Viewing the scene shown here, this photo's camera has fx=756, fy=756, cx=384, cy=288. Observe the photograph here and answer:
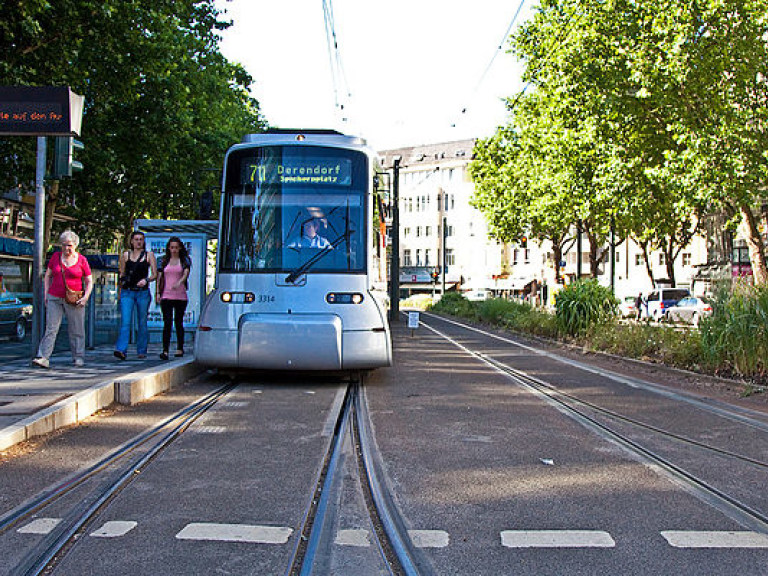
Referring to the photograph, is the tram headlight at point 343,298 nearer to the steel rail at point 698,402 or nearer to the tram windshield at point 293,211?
the tram windshield at point 293,211

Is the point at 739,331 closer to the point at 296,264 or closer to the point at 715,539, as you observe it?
the point at 296,264

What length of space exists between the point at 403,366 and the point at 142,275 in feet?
15.1

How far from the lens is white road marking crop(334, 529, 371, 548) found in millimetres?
3665

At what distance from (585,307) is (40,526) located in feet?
53.9

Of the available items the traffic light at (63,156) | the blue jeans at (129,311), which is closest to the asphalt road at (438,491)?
the blue jeans at (129,311)

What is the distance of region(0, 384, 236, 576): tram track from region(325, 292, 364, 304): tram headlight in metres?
2.96

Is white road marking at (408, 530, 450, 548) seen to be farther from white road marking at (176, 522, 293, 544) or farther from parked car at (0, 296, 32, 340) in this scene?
parked car at (0, 296, 32, 340)

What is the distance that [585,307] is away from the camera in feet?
61.7

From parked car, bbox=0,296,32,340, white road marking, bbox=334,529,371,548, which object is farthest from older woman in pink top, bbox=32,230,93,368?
white road marking, bbox=334,529,371,548

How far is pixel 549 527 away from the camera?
3961 mm

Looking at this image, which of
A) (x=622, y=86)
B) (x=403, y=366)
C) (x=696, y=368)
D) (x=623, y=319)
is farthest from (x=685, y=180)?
(x=403, y=366)

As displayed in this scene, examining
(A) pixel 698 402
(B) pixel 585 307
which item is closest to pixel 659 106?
(B) pixel 585 307

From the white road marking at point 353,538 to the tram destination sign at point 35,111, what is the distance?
23.0 ft

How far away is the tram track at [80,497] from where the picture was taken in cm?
343
